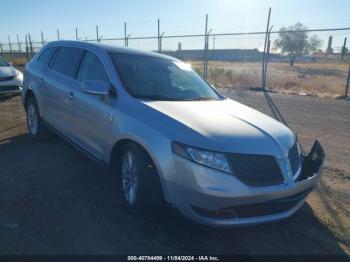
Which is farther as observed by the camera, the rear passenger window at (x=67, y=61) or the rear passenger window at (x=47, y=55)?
the rear passenger window at (x=47, y=55)

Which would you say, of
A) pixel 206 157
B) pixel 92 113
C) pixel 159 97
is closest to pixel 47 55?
pixel 92 113

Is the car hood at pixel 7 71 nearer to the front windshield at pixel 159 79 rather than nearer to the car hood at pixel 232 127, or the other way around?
the front windshield at pixel 159 79

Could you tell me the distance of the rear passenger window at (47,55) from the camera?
596 centimetres

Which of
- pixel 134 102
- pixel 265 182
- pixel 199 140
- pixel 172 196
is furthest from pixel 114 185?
pixel 265 182

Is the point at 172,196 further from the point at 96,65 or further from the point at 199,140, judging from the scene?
the point at 96,65

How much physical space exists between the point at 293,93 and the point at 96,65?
11063 mm

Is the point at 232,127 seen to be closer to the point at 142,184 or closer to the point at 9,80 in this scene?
the point at 142,184

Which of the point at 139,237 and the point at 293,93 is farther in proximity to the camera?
the point at 293,93

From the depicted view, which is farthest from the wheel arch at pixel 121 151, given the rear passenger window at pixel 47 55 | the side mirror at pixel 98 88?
the rear passenger window at pixel 47 55

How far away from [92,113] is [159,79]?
0.91 meters

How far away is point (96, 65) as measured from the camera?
14.8 feet

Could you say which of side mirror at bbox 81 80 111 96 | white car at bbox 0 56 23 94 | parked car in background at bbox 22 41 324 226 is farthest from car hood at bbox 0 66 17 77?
side mirror at bbox 81 80 111 96

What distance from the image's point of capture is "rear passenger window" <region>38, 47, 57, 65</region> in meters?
5.96

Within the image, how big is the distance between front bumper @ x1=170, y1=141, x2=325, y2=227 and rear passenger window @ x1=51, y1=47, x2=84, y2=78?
2654mm
